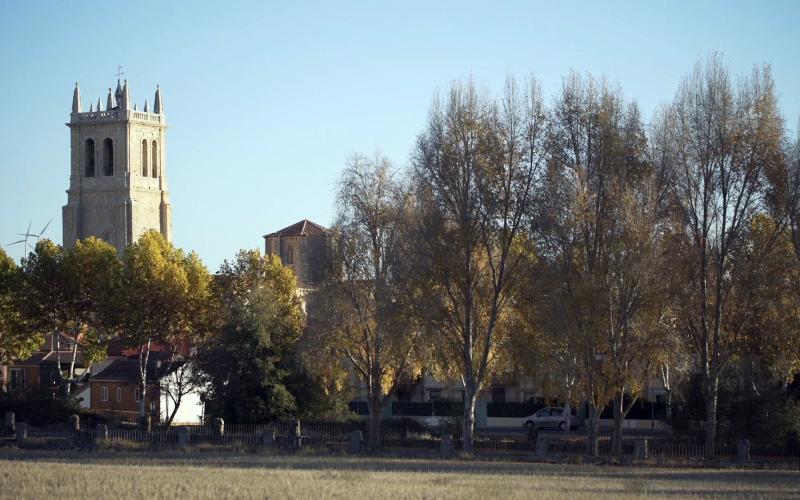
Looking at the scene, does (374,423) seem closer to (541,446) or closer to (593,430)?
(541,446)

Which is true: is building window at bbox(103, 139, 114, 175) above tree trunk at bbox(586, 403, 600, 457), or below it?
above

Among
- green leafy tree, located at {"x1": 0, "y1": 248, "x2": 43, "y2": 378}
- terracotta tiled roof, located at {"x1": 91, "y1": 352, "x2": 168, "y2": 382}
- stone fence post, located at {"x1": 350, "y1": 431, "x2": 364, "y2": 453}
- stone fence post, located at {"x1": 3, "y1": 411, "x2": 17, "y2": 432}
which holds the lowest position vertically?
stone fence post, located at {"x1": 350, "y1": 431, "x2": 364, "y2": 453}

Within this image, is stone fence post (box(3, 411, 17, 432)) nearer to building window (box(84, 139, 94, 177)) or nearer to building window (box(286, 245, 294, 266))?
building window (box(286, 245, 294, 266))

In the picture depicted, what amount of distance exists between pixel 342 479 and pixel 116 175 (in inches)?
3867

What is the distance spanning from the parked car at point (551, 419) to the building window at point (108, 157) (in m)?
71.1

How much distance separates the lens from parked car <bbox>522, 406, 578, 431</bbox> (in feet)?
251

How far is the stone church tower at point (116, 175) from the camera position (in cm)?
13162

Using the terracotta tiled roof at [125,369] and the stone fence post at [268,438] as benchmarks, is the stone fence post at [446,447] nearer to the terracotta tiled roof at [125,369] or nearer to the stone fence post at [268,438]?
the stone fence post at [268,438]

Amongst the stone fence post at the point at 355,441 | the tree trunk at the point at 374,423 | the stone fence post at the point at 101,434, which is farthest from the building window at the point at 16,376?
the stone fence post at the point at 355,441

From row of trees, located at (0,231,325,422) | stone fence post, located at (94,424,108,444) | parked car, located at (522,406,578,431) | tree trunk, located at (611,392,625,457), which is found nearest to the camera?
tree trunk, located at (611,392,625,457)

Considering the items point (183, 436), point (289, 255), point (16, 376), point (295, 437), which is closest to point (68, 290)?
point (16, 376)

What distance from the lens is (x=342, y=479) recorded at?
40562mm

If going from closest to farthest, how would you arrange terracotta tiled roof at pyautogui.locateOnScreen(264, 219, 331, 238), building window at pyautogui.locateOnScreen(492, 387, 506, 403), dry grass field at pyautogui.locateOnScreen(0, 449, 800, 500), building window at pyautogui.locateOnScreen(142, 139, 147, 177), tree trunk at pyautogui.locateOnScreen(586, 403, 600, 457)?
dry grass field at pyautogui.locateOnScreen(0, 449, 800, 500) → tree trunk at pyautogui.locateOnScreen(586, 403, 600, 457) → building window at pyautogui.locateOnScreen(492, 387, 506, 403) → terracotta tiled roof at pyautogui.locateOnScreen(264, 219, 331, 238) → building window at pyautogui.locateOnScreen(142, 139, 147, 177)

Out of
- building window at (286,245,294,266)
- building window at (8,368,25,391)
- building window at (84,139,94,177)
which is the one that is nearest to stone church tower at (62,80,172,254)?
building window at (84,139,94,177)
